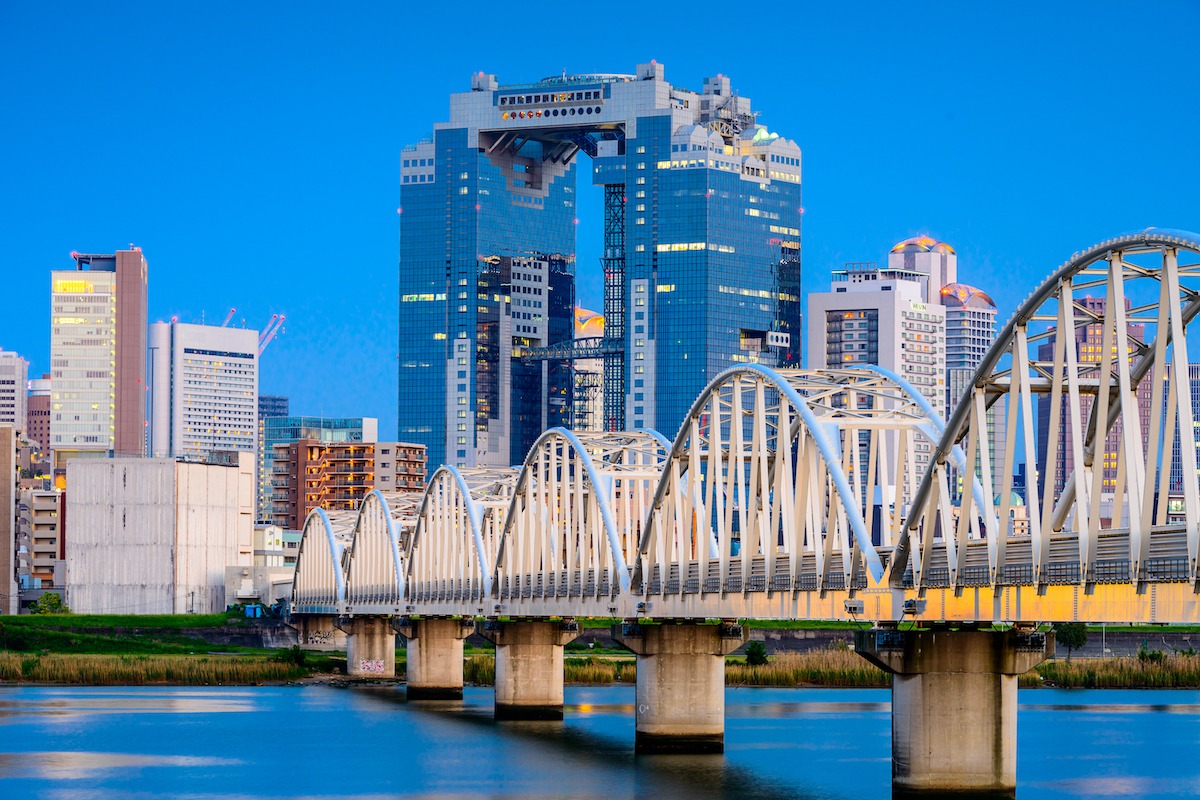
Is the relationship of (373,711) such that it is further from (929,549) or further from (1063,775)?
(929,549)

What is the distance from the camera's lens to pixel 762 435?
263ft

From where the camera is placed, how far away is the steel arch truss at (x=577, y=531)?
98.9 metres

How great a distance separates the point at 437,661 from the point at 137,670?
25.5 m

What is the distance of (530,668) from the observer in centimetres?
11762

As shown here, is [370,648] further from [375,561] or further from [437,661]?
[437,661]

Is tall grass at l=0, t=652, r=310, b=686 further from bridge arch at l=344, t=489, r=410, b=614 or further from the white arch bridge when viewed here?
the white arch bridge

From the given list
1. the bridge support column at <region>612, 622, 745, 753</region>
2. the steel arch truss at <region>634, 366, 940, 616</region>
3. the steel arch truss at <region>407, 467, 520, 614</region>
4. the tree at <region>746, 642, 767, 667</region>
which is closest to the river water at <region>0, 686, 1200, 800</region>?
the bridge support column at <region>612, 622, 745, 753</region>

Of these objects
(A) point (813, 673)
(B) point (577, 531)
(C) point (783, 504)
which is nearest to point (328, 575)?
(A) point (813, 673)

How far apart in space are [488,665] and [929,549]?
10371 cm

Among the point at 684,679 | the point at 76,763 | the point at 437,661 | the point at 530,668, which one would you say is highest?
the point at 684,679

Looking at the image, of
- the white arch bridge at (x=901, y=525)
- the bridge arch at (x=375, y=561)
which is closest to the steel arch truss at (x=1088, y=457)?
the white arch bridge at (x=901, y=525)

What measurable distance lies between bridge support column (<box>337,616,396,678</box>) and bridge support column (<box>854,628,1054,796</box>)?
10270 cm

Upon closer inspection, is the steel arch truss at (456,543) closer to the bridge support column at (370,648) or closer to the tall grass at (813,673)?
the bridge support column at (370,648)

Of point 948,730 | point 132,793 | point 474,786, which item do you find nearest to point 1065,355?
point 948,730
